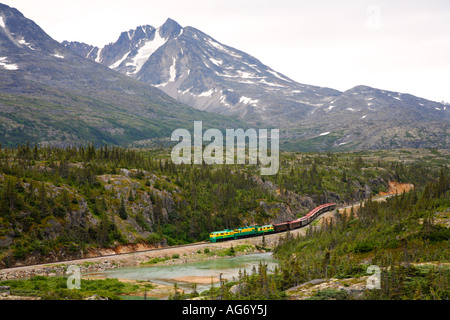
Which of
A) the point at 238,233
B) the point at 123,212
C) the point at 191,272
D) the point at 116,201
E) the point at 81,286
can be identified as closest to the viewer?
the point at 81,286

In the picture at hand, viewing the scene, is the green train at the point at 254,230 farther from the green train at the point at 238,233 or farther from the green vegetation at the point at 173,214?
the green vegetation at the point at 173,214

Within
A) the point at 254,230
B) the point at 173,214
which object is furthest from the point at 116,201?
the point at 254,230

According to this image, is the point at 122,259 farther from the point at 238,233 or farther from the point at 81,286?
the point at 238,233

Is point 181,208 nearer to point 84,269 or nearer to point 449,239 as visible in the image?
point 84,269

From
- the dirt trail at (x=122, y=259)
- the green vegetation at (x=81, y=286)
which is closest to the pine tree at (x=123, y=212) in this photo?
the dirt trail at (x=122, y=259)

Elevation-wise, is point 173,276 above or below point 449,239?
below

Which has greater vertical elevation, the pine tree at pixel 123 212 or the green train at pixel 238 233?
the pine tree at pixel 123 212

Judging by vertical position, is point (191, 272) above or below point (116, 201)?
below

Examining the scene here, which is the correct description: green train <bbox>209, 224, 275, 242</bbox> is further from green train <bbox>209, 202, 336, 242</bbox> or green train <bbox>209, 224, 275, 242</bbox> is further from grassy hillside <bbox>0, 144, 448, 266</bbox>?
grassy hillside <bbox>0, 144, 448, 266</bbox>

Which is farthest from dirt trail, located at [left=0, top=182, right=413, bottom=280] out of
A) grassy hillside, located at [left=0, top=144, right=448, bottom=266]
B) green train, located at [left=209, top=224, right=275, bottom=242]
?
grassy hillside, located at [left=0, top=144, right=448, bottom=266]
